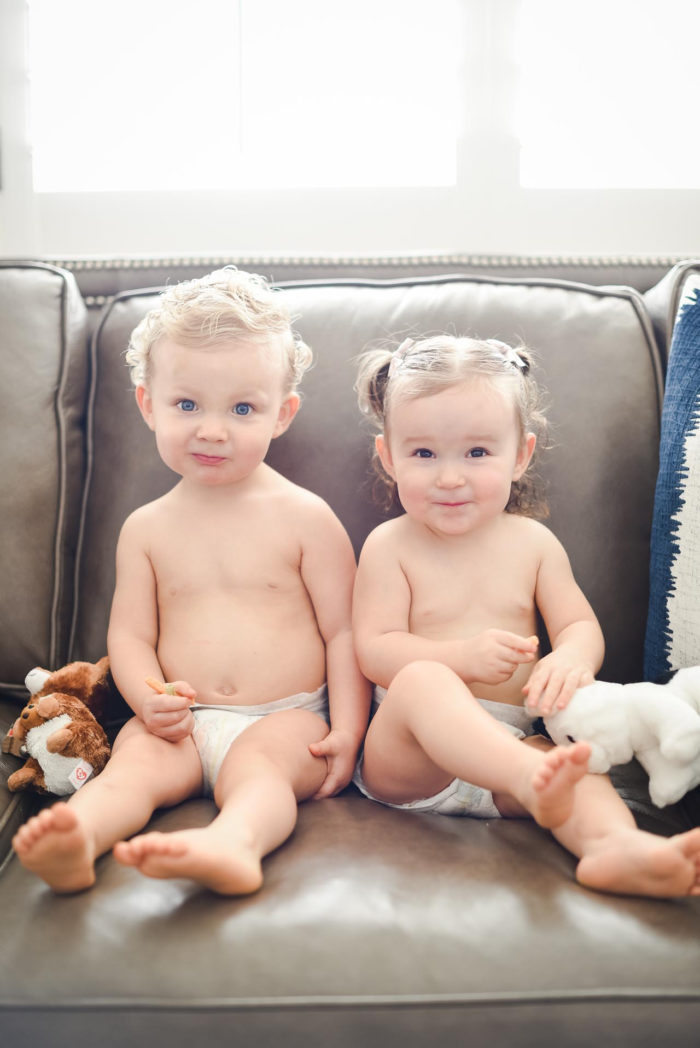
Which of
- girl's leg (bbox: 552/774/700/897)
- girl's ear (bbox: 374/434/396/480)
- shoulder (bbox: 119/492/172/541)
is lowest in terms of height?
girl's leg (bbox: 552/774/700/897)

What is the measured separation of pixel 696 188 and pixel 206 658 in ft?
4.64

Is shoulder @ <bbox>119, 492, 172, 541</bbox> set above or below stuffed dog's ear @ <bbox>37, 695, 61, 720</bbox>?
above

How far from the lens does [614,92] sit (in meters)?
1.85

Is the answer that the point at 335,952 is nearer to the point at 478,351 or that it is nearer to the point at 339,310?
the point at 478,351

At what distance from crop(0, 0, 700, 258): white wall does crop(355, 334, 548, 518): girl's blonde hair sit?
637 mm

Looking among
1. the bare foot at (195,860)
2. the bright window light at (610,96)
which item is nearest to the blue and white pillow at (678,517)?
the bare foot at (195,860)

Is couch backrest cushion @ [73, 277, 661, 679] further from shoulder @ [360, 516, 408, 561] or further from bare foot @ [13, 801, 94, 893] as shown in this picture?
bare foot @ [13, 801, 94, 893]

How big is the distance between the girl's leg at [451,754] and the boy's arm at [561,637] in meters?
0.07

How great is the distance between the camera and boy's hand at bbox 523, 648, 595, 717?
0.97 m

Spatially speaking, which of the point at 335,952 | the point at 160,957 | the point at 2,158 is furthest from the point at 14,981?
the point at 2,158

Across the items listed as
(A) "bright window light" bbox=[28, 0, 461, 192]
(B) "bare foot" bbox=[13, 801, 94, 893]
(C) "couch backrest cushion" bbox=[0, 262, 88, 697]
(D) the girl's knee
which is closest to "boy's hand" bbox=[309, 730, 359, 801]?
(D) the girl's knee

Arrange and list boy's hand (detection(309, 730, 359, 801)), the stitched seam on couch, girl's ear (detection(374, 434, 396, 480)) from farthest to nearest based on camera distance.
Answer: girl's ear (detection(374, 434, 396, 480)) < boy's hand (detection(309, 730, 359, 801)) < the stitched seam on couch

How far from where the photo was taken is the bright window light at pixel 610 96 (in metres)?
1.84

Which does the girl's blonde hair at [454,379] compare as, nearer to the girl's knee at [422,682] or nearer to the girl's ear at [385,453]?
the girl's ear at [385,453]
